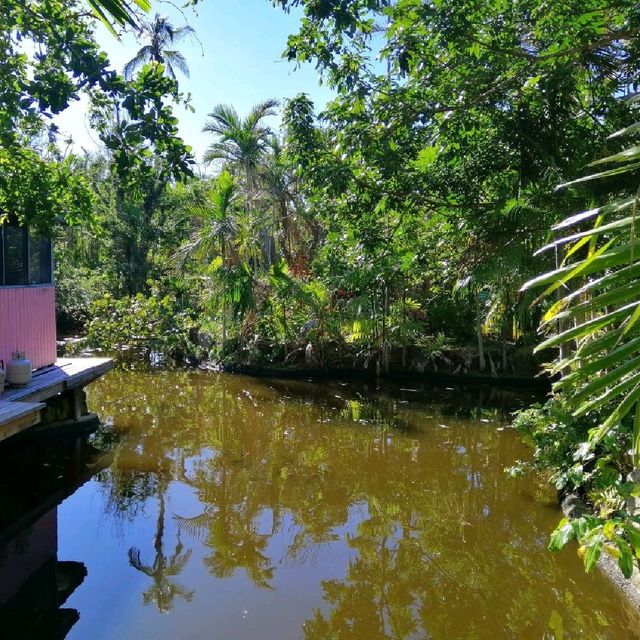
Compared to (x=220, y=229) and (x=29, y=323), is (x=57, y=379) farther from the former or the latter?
(x=220, y=229)

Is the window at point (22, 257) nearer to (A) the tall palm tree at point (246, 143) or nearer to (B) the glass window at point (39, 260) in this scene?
(B) the glass window at point (39, 260)

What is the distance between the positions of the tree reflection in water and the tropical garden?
2.74 ft

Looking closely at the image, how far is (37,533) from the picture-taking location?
5.92m

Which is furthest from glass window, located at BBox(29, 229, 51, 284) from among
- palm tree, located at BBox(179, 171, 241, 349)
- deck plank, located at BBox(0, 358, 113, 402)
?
palm tree, located at BBox(179, 171, 241, 349)

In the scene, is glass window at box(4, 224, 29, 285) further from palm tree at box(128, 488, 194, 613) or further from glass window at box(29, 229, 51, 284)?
palm tree at box(128, 488, 194, 613)

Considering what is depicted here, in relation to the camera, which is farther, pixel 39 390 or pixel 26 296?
pixel 26 296

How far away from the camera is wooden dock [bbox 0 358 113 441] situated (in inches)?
233

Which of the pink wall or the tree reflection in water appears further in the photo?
the pink wall

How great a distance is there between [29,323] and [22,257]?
101 cm

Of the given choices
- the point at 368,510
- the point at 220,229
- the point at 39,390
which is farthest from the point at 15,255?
the point at 220,229

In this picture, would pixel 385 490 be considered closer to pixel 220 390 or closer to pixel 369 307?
pixel 220 390

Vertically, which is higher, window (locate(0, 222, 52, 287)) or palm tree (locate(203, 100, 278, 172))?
palm tree (locate(203, 100, 278, 172))

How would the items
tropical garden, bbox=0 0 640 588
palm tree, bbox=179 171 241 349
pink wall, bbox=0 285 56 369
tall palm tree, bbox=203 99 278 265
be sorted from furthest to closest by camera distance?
tall palm tree, bbox=203 99 278 265 → palm tree, bbox=179 171 241 349 → pink wall, bbox=0 285 56 369 → tropical garden, bbox=0 0 640 588

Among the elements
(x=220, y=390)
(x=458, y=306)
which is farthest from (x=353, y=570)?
(x=458, y=306)
